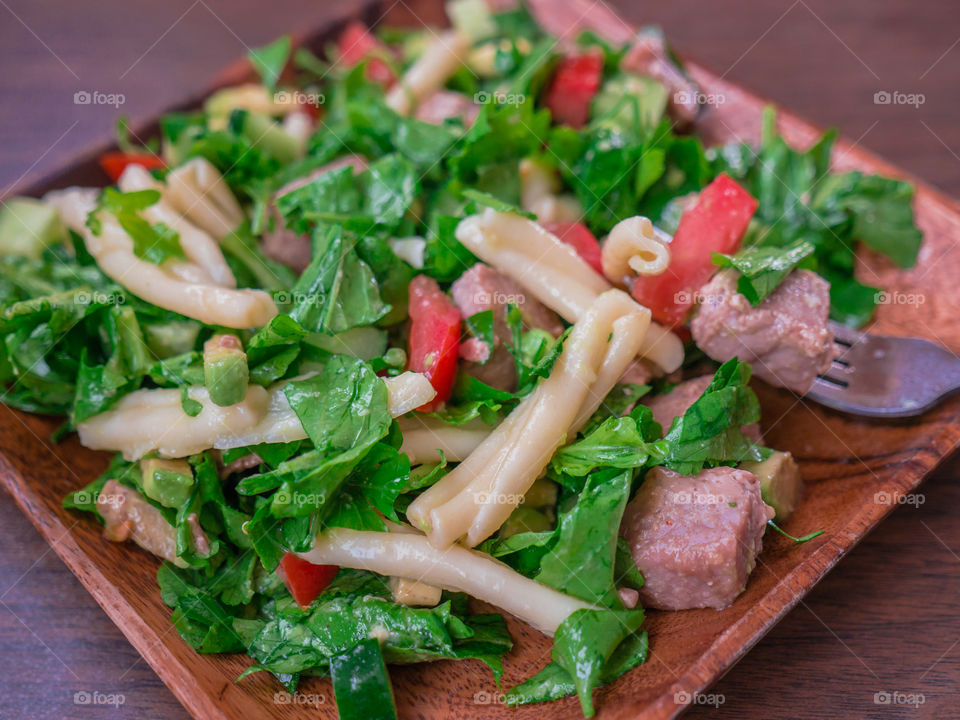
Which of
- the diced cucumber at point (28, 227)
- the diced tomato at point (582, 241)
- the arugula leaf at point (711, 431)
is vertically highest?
the diced tomato at point (582, 241)

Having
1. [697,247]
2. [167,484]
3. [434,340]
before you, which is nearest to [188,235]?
[167,484]

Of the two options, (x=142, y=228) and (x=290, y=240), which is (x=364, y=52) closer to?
→ (x=290, y=240)

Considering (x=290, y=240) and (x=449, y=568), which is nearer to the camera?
(x=449, y=568)

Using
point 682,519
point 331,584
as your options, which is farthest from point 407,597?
point 682,519

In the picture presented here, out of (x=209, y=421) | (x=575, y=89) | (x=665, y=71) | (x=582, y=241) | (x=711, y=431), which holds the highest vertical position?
(x=665, y=71)

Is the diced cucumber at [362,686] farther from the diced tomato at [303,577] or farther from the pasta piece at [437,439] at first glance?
the pasta piece at [437,439]

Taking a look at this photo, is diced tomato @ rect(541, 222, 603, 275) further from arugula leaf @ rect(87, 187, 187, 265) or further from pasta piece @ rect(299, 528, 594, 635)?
arugula leaf @ rect(87, 187, 187, 265)

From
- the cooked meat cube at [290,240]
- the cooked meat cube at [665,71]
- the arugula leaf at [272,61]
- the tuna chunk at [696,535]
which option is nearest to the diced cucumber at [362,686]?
the tuna chunk at [696,535]

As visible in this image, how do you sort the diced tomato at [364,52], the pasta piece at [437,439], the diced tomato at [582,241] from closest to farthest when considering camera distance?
the pasta piece at [437,439] → the diced tomato at [582,241] → the diced tomato at [364,52]
